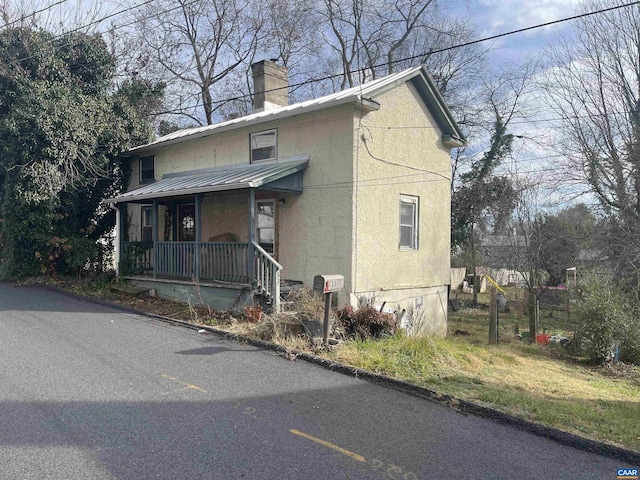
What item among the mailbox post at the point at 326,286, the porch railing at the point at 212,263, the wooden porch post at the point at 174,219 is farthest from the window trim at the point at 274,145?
the mailbox post at the point at 326,286

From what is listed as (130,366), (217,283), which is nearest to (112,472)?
(130,366)

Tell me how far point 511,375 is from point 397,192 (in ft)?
18.1

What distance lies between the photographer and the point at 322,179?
10.8m

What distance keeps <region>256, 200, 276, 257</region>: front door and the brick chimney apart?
4416mm

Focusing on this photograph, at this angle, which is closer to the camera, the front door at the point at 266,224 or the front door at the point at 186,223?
the front door at the point at 266,224

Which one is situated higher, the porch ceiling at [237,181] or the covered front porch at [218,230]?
the porch ceiling at [237,181]

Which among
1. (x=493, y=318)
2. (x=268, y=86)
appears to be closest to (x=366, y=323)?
(x=493, y=318)

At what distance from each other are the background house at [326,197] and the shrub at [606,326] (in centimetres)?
393

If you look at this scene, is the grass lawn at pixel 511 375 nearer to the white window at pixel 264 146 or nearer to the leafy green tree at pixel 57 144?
the white window at pixel 264 146

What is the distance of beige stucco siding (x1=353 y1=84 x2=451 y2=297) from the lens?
10.5 metres

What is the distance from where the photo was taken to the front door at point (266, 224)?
38.6 ft

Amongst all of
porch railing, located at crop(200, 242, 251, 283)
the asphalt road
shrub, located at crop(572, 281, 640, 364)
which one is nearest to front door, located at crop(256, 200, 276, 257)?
porch railing, located at crop(200, 242, 251, 283)

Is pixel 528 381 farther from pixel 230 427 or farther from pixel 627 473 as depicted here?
pixel 230 427

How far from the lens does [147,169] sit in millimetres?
15648
